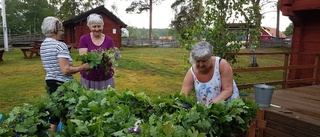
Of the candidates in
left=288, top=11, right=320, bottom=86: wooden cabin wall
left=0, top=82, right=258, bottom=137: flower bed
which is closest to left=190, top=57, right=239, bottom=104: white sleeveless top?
left=0, top=82, right=258, bottom=137: flower bed

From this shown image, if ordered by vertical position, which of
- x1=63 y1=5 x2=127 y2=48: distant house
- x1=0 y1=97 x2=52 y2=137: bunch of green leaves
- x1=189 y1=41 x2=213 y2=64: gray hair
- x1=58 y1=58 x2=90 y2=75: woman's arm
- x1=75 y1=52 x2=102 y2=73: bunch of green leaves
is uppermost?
x1=63 y1=5 x2=127 y2=48: distant house

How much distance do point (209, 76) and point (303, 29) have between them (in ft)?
17.0

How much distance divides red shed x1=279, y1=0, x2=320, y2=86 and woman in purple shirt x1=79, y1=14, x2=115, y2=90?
447 cm

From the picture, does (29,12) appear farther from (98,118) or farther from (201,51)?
(98,118)

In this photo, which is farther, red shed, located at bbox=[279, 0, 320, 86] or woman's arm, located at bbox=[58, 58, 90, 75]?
red shed, located at bbox=[279, 0, 320, 86]

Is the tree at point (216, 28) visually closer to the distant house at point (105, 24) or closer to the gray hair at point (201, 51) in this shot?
the gray hair at point (201, 51)

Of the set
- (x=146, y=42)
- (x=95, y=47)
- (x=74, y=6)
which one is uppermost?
(x=74, y=6)

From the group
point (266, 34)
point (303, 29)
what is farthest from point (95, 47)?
point (266, 34)

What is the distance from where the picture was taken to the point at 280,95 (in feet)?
13.1

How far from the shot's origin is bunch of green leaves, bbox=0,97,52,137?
1450 mm

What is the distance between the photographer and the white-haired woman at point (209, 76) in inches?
85.4

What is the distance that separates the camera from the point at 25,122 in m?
1.53

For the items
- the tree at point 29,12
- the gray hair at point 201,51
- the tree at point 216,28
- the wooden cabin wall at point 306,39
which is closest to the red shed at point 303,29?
the wooden cabin wall at point 306,39

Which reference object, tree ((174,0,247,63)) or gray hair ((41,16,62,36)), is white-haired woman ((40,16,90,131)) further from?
tree ((174,0,247,63))
